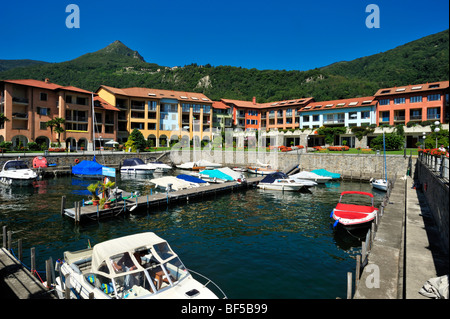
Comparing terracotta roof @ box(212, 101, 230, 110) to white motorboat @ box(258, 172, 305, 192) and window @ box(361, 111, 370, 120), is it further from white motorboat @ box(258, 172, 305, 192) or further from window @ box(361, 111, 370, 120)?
white motorboat @ box(258, 172, 305, 192)

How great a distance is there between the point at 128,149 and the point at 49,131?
1854cm

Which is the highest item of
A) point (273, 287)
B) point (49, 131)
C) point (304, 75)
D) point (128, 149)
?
point (304, 75)

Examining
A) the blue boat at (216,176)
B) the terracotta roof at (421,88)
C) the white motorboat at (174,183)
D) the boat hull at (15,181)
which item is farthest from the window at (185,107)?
the white motorboat at (174,183)

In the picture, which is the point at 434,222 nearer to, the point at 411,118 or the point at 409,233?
the point at 409,233

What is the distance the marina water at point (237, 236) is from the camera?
13242 mm

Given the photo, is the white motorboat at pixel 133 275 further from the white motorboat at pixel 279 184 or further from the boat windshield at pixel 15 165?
A: the boat windshield at pixel 15 165

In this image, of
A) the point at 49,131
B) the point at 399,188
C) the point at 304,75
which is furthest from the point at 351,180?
the point at 304,75

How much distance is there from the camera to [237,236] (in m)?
19.4

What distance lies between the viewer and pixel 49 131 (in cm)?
6412

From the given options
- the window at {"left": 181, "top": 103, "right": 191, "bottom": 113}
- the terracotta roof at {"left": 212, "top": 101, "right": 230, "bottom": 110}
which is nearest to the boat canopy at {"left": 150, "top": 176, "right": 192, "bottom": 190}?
the window at {"left": 181, "top": 103, "right": 191, "bottom": 113}

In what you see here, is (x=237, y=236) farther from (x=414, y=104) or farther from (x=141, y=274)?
(x=414, y=104)

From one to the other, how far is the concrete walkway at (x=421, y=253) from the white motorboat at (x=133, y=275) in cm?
782
